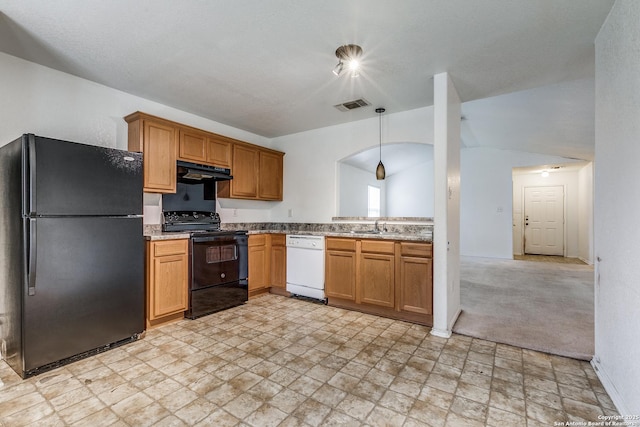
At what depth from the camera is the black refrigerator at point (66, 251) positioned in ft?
6.73

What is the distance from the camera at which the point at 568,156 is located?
628cm

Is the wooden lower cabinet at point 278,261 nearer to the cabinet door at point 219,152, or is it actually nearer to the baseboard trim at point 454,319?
the cabinet door at point 219,152

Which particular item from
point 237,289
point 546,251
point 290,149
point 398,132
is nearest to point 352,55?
point 398,132

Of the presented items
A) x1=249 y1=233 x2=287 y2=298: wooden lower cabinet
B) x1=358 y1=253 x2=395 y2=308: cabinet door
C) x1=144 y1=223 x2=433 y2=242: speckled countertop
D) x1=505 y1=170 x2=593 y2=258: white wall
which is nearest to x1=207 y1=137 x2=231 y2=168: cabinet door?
x1=144 y1=223 x2=433 y2=242: speckled countertop

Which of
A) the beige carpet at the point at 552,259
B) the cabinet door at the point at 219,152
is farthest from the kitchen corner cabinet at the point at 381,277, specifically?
the beige carpet at the point at 552,259

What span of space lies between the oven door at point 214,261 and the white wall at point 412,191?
6.19 m

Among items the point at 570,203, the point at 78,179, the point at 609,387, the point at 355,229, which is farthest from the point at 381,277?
the point at 570,203

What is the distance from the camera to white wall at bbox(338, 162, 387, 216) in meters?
6.07

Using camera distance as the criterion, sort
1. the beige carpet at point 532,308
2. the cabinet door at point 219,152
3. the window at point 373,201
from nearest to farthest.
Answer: the beige carpet at point 532,308
the cabinet door at point 219,152
the window at point 373,201

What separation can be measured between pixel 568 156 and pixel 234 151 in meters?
6.94

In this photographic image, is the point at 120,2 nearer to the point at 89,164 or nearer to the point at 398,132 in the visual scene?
the point at 89,164

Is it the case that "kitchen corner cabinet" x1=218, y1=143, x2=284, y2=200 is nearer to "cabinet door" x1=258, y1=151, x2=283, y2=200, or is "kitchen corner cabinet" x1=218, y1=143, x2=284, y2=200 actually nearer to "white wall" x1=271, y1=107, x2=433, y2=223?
"cabinet door" x1=258, y1=151, x2=283, y2=200

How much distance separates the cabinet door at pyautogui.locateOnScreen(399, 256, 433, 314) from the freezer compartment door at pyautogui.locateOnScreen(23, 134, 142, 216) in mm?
2662

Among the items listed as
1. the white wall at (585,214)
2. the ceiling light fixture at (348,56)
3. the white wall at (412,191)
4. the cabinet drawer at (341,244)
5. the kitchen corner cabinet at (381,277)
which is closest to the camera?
the ceiling light fixture at (348,56)
